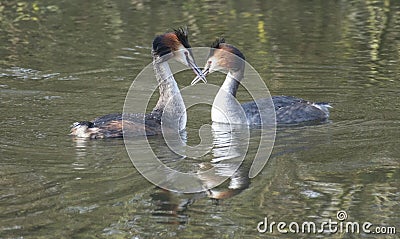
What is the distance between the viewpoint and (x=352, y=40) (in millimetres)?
13625

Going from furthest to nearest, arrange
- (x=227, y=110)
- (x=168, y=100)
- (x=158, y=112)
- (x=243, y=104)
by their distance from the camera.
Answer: (x=243, y=104), (x=227, y=110), (x=168, y=100), (x=158, y=112)

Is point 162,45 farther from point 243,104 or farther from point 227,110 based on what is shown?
point 243,104

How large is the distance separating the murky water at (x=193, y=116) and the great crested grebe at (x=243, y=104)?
0.85 feet

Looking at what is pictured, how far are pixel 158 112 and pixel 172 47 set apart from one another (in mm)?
775

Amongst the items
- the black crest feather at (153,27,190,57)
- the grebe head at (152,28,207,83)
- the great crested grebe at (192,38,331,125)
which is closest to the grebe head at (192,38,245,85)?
the great crested grebe at (192,38,331,125)

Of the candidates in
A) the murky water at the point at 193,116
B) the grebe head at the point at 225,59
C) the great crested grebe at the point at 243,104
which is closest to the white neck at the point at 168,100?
the murky water at the point at 193,116

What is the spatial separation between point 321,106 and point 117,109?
234cm

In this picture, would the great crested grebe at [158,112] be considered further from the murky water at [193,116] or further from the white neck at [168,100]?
the murky water at [193,116]

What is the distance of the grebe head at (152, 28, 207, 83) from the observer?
9391 mm

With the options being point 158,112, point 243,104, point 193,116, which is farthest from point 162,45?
point 243,104

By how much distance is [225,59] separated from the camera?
32.4 ft

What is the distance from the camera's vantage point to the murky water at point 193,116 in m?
6.37

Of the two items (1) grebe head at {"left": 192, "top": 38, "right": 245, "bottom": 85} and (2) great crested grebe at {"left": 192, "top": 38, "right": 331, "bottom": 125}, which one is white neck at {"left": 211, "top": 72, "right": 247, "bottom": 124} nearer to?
(2) great crested grebe at {"left": 192, "top": 38, "right": 331, "bottom": 125}

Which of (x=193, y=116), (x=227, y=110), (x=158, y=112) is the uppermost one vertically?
(x=158, y=112)
